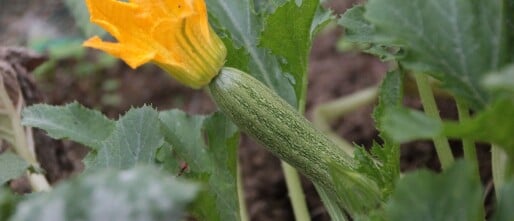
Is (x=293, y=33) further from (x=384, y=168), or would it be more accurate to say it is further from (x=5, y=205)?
(x=5, y=205)

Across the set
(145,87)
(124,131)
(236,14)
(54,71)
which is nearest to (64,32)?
(54,71)

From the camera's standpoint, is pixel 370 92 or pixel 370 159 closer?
pixel 370 159

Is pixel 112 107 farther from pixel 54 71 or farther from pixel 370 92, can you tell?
pixel 370 92

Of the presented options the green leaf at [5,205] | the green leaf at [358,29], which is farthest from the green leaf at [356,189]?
the green leaf at [5,205]

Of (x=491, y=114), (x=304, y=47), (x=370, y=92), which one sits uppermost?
(x=491, y=114)

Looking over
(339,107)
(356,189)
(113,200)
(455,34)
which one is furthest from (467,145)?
(339,107)

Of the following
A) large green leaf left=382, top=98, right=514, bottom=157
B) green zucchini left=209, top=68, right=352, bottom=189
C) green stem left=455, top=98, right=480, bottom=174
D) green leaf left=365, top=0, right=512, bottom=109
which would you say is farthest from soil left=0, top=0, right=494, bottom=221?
large green leaf left=382, top=98, right=514, bottom=157

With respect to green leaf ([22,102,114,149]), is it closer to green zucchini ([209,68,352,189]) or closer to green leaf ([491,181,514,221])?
green zucchini ([209,68,352,189])
